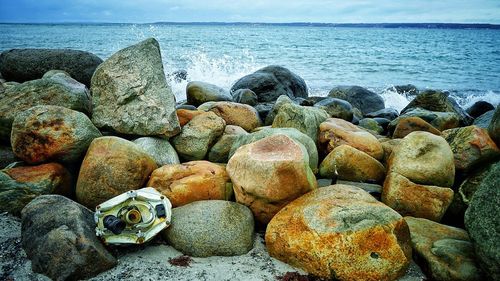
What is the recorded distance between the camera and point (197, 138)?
591 cm

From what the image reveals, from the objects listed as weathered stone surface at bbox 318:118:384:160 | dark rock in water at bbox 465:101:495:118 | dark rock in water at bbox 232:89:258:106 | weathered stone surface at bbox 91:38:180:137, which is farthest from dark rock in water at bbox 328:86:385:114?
weathered stone surface at bbox 91:38:180:137

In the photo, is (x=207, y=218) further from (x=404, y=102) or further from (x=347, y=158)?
(x=404, y=102)

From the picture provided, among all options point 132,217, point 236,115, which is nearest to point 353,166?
point 236,115

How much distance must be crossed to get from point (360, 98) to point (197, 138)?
9562 millimetres

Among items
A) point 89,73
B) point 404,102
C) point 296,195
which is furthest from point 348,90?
point 296,195

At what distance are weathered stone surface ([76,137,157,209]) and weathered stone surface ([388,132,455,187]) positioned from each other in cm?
336

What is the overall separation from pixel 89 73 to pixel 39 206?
21.5ft

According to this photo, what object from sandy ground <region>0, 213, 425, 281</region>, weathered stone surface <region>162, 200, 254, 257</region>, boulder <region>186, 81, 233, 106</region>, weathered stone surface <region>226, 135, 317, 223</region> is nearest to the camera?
sandy ground <region>0, 213, 425, 281</region>

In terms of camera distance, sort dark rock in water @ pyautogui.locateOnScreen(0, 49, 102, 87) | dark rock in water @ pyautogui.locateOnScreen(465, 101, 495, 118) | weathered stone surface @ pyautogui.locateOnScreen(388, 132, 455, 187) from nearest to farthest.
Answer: weathered stone surface @ pyautogui.locateOnScreen(388, 132, 455, 187) < dark rock in water @ pyautogui.locateOnScreen(0, 49, 102, 87) < dark rock in water @ pyautogui.locateOnScreen(465, 101, 495, 118)

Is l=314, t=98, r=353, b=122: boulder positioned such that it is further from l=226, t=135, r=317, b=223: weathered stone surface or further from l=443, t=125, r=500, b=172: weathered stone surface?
l=226, t=135, r=317, b=223: weathered stone surface

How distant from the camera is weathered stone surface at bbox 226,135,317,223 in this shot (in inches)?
166

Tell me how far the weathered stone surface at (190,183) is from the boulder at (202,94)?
4439 millimetres

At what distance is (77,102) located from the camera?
5.68 metres

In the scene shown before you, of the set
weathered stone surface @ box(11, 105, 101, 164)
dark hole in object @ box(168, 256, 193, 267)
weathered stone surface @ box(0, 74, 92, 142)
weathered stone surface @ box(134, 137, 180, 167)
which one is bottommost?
dark hole in object @ box(168, 256, 193, 267)
